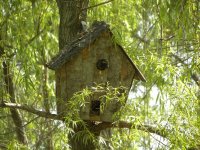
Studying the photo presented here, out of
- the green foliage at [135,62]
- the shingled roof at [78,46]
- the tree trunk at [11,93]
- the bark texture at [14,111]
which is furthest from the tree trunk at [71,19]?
the bark texture at [14,111]

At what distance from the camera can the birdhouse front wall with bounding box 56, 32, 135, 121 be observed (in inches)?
153

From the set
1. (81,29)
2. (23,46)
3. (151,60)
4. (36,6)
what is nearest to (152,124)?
(151,60)

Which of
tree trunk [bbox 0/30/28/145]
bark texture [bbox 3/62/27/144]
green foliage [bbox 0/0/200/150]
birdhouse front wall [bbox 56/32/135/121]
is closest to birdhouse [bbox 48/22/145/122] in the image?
birdhouse front wall [bbox 56/32/135/121]

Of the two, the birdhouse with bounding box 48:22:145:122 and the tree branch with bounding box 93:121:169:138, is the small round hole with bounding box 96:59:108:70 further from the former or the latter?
the tree branch with bounding box 93:121:169:138

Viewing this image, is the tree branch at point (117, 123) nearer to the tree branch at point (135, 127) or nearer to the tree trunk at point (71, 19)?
the tree branch at point (135, 127)

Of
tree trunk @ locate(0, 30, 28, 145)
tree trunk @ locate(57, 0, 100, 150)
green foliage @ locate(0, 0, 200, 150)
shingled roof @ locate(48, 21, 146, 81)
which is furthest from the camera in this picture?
tree trunk @ locate(0, 30, 28, 145)

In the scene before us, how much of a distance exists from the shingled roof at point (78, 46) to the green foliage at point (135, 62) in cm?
14

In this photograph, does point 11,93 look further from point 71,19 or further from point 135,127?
point 135,127

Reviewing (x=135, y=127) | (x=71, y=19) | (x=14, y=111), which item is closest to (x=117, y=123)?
(x=135, y=127)

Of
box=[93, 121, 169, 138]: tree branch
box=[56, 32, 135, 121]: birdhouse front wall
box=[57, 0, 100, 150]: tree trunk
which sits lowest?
box=[93, 121, 169, 138]: tree branch

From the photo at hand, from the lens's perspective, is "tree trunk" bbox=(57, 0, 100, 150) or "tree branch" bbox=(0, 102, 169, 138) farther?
"tree trunk" bbox=(57, 0, 100, 150)

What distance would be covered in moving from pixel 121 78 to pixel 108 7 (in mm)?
1589

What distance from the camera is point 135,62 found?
4254 millimetres

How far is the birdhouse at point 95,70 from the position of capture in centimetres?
386
